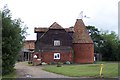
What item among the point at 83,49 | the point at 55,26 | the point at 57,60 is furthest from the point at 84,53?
the point at 55,26

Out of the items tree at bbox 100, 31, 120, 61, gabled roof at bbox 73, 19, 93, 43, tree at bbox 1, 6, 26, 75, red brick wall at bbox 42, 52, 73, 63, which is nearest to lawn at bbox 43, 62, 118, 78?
tree at bbox 1, 6, 26, 75

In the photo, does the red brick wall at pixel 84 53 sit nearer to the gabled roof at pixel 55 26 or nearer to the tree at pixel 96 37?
the gabled roof at pixel 55 26

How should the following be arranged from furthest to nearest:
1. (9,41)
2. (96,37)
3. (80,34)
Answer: (96,37) → (80,34) → (9,41)

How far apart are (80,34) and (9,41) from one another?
34.3 m

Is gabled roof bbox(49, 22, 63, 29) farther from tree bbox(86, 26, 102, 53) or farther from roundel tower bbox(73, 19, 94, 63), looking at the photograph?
tree bbox(86, 26, 102, 53)

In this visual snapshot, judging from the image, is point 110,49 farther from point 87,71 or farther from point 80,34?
point 87,71

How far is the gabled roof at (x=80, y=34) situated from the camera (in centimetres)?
6303

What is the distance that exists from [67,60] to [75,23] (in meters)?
9.20

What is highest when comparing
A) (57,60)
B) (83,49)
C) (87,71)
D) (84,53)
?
(83,49)

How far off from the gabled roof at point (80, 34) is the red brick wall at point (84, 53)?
3.08ft

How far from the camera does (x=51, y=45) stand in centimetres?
6122

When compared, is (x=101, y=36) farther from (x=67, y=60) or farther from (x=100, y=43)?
(x=67, y=60)

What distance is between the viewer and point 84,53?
206 feet

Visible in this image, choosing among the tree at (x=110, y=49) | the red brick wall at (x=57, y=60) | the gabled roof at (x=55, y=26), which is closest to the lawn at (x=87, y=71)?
the red brick wall at (x=57, y=60)
